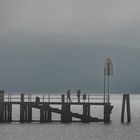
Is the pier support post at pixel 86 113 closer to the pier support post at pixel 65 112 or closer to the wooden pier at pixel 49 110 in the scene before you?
the wooden pier at pixel 49 110

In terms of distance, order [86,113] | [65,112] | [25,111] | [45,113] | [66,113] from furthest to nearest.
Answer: [45,113] < [25,111] < [86,113] < [66,113] < [65,112]

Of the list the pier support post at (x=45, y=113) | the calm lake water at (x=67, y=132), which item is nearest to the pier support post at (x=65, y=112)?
the calm lake water at (x=67, y=132)

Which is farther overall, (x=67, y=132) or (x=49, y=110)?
(x=49, y=110)

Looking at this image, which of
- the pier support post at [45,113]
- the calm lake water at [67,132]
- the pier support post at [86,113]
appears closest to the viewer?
the calm lake water at [67,132]

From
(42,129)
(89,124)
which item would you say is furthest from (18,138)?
(89,124)

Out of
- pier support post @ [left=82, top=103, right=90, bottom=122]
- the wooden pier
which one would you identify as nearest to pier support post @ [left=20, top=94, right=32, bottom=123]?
the wooden pier

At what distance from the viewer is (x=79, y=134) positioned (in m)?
68.6

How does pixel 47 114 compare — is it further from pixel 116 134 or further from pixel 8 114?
pixel 116 134

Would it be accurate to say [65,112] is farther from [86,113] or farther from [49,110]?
[86,113]

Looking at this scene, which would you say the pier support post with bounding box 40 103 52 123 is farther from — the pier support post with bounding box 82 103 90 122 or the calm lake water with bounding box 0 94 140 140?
the pier support post with bounding box 82 103 90 122

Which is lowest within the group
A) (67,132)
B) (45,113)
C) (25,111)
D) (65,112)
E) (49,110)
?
(67,132)

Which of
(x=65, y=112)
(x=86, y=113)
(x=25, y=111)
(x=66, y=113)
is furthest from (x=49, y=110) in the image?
(x=86, y=113)

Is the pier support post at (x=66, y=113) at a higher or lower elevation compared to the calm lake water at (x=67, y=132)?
higher

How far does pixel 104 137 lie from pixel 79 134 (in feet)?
10.3
